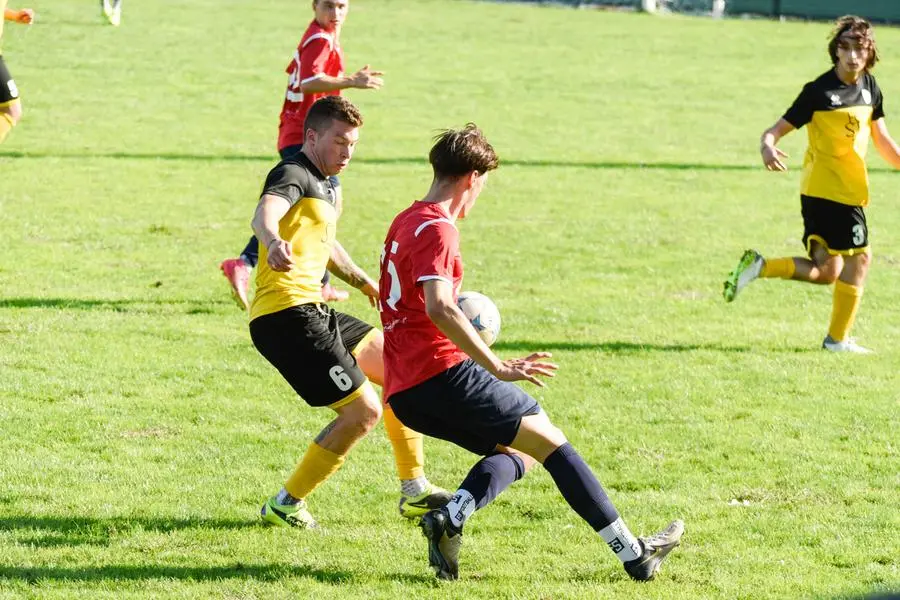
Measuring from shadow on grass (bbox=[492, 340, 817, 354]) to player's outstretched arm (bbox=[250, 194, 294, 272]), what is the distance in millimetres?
4337

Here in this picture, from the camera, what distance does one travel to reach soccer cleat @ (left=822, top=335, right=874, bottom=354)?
10.4m

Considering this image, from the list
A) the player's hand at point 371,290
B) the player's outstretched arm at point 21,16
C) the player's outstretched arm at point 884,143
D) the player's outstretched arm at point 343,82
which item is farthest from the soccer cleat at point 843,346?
the player's outstretched arm at point 21,16

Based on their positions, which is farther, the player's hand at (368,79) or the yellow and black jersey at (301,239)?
the player's hand at (368,79)

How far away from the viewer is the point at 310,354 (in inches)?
252

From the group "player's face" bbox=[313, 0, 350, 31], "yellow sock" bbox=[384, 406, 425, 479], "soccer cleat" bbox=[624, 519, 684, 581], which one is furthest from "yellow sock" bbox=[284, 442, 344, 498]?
"player's face" bbox=[313, 0, 350, 31]

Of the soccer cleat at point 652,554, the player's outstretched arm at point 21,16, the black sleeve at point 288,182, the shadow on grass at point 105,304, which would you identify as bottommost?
the shadow on grass at point 105,304

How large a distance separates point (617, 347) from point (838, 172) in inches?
86.7

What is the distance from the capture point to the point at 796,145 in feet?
70.5

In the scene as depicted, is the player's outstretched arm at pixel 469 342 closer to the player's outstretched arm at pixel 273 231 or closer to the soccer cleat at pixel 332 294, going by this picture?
the player's outstretched arm at pixel 273 231

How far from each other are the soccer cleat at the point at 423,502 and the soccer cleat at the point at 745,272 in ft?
15.5

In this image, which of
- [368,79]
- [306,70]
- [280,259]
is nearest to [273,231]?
[280,259]

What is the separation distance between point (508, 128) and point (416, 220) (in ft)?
56.9

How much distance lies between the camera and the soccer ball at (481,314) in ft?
22.2

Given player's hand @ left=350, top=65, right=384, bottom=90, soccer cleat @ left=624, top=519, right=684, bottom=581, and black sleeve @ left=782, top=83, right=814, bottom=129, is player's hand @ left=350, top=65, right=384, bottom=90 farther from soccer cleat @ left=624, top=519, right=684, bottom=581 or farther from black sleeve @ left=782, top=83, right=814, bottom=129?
soccer cleat @ left=624, top=519, right=684, bottom=581
